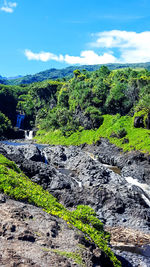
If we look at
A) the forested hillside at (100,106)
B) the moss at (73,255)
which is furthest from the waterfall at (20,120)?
the moss at (73,255)

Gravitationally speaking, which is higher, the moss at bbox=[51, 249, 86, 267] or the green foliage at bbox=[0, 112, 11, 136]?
the moss at bbox=[51, 249, 86, 267]

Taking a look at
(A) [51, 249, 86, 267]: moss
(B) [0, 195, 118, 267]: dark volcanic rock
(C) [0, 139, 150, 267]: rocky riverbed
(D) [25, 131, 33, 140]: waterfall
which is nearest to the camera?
(B) [0, 195, 118, 267]: dark volcanic rock

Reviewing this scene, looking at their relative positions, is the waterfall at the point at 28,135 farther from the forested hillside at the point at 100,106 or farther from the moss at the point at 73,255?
the moss at the point at 73,255

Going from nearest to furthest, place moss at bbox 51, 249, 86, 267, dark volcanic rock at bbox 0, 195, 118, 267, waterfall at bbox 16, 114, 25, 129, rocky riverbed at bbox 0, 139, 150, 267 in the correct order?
dark volcanic rock at bbox 0, 195, 118, 267 < moss at bbox 51, 249, 86, 267 < rocky riverbed at bbox 0, 139, 150, 267 < waterfall at bbox 16, 114, 25, 129

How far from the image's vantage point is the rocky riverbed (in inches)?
789

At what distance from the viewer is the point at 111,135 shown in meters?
68.5

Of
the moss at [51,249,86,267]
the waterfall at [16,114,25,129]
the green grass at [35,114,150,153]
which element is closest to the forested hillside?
the green grass at [35,114,150,153]

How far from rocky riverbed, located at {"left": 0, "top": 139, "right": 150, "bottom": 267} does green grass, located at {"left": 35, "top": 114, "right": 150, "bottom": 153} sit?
13.9 feet

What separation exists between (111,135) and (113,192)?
→ 38.8 meters

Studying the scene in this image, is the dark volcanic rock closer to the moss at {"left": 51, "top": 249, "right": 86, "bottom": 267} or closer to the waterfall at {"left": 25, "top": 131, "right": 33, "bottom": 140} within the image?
the moss at {"left": 51, "top": 249, "right": 86, "bottom": 267}

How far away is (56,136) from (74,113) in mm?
13864

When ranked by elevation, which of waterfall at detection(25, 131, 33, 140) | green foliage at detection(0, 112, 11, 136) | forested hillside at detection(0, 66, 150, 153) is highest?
forested hillside at detection(0, 66, 150, 153)

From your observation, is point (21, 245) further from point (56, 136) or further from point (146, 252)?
point (56, 136)

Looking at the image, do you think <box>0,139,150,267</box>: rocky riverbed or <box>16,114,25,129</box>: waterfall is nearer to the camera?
<box>0,139,150,267</box>: rocky riverbed
